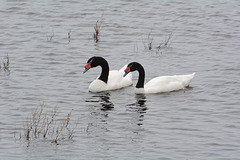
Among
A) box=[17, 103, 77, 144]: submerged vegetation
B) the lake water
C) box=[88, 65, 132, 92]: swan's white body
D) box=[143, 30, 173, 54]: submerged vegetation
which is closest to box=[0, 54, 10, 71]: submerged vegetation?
the lake water

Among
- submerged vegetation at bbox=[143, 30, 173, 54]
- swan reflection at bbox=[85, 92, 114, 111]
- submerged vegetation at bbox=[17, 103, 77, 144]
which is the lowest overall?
swan reflection at bbox=[85, 92, 114, 111]

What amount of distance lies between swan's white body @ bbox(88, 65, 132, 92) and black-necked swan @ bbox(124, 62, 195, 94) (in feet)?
1.79

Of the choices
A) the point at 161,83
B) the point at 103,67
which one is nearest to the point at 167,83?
the point at 161,83

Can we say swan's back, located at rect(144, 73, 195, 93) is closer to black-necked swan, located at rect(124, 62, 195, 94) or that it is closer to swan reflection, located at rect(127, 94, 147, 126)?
black-necked swan, located at rect(124, 62, 195, 94)

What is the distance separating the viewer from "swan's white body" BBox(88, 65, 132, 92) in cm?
1800

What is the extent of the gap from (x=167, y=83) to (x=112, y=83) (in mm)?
1539

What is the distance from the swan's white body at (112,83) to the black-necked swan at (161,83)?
1.79 ft

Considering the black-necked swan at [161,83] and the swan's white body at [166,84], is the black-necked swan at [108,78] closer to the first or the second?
the black-necked swan at [161,83]

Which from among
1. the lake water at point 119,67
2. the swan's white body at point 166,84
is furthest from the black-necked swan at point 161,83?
the lake water at point 119,67

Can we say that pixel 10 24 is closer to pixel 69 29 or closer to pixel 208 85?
pixel 69 29

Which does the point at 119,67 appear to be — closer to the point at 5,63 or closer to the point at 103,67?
the point at 103,67

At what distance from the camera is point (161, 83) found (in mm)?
18062

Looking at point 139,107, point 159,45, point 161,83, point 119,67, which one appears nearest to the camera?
point 139,107

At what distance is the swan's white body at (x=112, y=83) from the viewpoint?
59.1 feet
